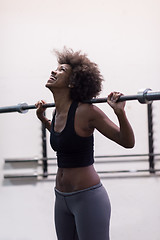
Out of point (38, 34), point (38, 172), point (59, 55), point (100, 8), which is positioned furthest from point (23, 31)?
point (38, 172)

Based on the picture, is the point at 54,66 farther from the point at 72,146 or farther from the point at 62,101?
the point at 72,146

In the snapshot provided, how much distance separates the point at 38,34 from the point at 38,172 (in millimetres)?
1032

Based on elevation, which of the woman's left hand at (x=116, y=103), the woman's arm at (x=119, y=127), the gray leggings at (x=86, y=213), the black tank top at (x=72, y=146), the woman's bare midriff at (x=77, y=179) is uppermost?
the woman's left hand at (x=116, y=103)

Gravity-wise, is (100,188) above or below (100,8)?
below

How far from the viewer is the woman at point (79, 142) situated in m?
1.06

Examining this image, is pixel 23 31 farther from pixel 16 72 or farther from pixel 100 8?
pixel 100 8

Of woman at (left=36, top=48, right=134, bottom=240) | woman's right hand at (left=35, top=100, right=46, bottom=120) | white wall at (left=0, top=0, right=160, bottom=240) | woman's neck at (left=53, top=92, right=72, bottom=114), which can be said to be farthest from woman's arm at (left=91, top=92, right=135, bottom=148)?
white wall at (left=0, top=0, right=160, bottom=240)

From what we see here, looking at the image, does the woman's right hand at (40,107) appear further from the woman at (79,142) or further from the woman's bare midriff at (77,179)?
the woman's bare midriff at (77,179)

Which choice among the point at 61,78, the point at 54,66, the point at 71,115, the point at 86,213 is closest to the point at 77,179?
the point at 86,213

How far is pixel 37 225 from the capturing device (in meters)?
2.06

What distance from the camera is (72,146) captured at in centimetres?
109

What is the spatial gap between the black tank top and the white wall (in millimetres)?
870

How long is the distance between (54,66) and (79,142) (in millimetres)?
1058

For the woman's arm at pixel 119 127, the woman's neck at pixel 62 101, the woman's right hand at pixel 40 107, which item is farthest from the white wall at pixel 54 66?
the woman's arm at pixel 119 127
